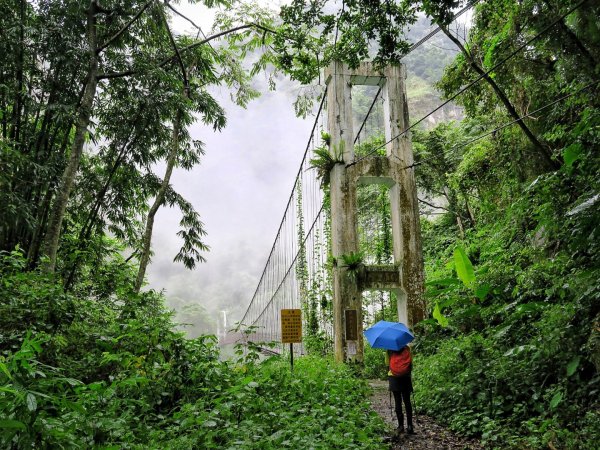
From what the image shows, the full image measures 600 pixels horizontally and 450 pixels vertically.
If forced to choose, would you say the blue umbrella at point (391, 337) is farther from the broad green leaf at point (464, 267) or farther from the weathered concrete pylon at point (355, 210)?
the weathered concrete pylon at point (355, 210)

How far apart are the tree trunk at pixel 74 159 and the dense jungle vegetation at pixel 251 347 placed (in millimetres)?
29

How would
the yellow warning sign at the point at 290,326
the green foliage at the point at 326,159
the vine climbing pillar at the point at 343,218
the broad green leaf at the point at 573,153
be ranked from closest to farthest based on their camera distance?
the broad green leaf at the point at 573,153, the yellow warning sign at the point at 290,326, the vine climbing pillar at the point at 343,218, the green foliage at the point at 326,159

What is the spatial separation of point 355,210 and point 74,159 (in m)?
5.45

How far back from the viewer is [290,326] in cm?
578

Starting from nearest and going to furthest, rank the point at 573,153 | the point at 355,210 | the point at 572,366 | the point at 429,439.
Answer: the point at 572,366, the point at 573,153, the point at 429,439, the point at 355,210

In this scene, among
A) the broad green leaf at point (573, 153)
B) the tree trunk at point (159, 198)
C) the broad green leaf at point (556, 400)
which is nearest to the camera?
the broad green leaf at point (556, 400)

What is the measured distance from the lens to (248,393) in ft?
11.0

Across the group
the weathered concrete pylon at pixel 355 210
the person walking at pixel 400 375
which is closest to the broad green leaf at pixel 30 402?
the person walking at pixel 400 375

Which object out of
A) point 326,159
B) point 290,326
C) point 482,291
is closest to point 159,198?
Answer: point 326,159

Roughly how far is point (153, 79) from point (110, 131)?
163cm

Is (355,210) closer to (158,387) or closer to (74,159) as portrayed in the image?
(74,159)

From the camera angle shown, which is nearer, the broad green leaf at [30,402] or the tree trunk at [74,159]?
the broad green leaf at [30,402]

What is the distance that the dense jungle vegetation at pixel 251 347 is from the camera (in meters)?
2.85

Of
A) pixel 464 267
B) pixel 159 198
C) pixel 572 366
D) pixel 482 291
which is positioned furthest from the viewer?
pixel 159 198
